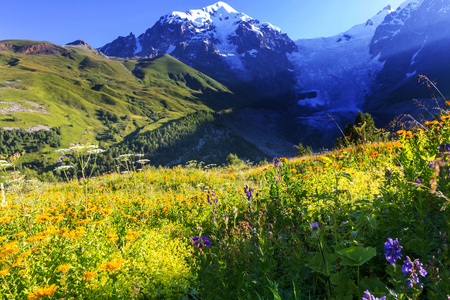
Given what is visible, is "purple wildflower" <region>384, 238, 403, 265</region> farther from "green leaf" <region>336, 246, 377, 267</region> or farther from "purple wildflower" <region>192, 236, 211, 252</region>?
"purple wildflower" <region>192, 236, 211, 252</region>

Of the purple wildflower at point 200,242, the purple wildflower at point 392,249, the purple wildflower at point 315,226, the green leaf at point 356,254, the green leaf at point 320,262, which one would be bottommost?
the purple wildflower at point 200,242

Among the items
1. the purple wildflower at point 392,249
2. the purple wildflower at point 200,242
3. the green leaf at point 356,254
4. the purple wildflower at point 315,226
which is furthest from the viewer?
the purple wildflower at point 200,242

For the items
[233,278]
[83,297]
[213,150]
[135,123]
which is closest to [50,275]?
[83,297]

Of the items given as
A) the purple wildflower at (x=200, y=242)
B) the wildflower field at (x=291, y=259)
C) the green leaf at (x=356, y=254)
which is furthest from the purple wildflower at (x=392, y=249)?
the purple wildflower at (x=200, y=242)

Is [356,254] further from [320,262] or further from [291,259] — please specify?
[291,259]

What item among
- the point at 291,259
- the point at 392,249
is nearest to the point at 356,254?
the point at 392,249

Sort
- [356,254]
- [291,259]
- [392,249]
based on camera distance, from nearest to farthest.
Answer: [392,249] < [356,254] < [291,259]

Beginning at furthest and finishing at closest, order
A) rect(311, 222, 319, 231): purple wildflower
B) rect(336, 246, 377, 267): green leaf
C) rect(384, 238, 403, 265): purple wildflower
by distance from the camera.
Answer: rect(311, 222, 319, 231): purple wildflower < rect(336, 246, 377, 267): green leaf < rect(384, 238, 403, 265): purple wildflower

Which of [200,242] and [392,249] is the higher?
[392,249]

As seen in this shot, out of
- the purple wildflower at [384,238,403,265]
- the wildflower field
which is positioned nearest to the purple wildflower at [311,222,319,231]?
the wildflower field

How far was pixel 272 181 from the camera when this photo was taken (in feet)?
16.6

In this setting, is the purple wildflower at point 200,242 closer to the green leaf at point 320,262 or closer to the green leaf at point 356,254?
the green leaf at point 320,262

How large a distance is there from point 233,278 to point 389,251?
6.70ft

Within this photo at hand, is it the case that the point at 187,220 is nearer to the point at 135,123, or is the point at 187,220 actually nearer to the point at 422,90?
the point at 135,123
